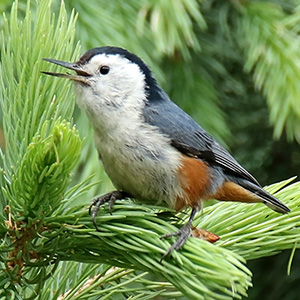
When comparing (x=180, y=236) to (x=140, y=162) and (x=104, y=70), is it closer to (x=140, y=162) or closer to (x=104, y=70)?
(x=140, y=162)

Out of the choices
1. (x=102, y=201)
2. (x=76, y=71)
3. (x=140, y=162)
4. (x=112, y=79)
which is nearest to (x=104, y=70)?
(x=112, y=79)

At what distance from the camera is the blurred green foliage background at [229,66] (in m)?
1.57

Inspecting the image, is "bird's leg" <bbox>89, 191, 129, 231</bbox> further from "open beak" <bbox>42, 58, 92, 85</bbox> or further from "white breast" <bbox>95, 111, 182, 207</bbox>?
"open beak" <bbox>42, 58, 92, 85</bbox>

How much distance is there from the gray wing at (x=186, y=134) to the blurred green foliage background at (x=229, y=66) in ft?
0.47

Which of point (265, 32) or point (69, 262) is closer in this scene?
point (69, 262)

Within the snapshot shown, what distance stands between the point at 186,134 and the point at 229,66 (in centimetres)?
65

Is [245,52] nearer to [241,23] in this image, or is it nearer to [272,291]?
[241,23]

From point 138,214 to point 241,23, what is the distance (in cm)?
101

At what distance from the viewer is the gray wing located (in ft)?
4.78

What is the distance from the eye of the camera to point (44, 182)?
881 millimetres

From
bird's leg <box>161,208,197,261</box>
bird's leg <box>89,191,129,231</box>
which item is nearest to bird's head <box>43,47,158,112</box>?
bird's leg <box>89,191,129,231</box>

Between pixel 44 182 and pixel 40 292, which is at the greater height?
pixel 44 182

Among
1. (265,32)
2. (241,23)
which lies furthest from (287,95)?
(241,23)

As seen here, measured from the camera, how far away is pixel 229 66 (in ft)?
6.80
